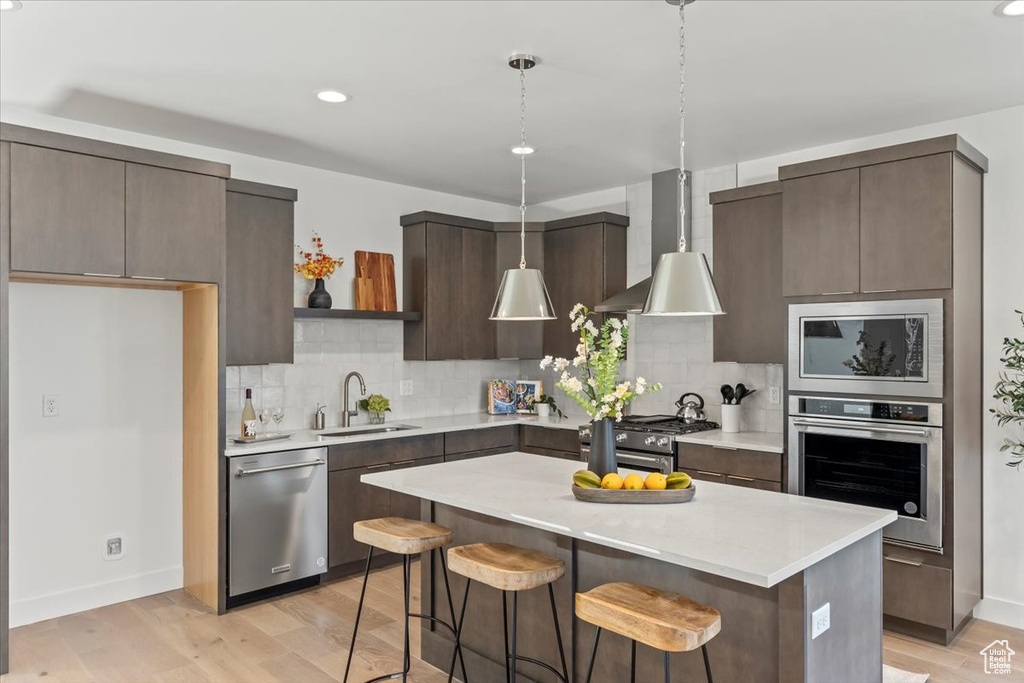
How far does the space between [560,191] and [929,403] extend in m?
3.17

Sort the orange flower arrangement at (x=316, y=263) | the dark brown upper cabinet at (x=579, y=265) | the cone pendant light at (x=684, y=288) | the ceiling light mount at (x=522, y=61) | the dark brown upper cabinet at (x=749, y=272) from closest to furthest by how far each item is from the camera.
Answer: the cone pendant light at (x=684, y=288) < the ceiling light mount at (x=522, y=61) < the dark brown upper cabinet at (x=749, y=272) < the orange flower arrangement at (x=316, y=263) < the dark brown upper cabinet at (x=579, y=265)

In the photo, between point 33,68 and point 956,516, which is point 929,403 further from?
point 33,68

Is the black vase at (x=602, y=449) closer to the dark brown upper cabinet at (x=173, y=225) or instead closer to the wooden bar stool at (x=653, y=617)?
the wooden bar stool at (x=653, y=617)

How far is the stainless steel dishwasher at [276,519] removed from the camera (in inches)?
155

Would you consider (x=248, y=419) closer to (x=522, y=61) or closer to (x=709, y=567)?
(x=522, y=61)

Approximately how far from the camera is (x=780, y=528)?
222cm

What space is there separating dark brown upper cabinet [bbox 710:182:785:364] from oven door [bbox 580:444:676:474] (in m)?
0.73

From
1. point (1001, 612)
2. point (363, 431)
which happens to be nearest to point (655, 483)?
point (1001, 612)

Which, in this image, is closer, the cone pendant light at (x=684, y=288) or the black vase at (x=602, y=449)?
the cone pendant light at (x=684, y=288)

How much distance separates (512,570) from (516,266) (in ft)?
11.7

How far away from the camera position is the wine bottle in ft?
13.7

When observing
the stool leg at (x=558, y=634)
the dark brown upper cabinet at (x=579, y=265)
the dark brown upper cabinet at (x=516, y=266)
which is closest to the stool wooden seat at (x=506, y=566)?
the stool leg at (x=558, y=634)

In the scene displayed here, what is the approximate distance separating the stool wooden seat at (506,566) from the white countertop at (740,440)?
A: 1840 mm

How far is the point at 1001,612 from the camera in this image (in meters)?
3.75
